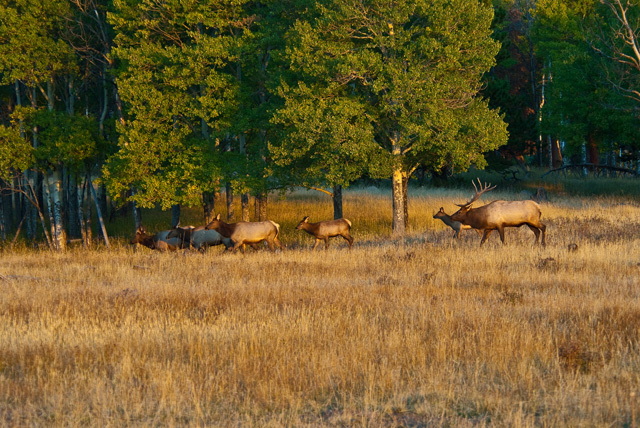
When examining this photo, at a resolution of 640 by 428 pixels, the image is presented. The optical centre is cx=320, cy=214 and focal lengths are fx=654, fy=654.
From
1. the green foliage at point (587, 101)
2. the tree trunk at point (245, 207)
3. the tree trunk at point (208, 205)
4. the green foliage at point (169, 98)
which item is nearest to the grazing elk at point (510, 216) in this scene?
the green foliage at point (169, 98)

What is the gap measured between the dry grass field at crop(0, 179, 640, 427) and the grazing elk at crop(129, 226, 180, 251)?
7.94 metres

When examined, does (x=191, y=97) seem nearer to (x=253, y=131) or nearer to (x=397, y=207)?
(x=253, y=131)

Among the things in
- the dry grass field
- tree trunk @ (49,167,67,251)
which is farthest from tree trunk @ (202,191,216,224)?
the dry grass field

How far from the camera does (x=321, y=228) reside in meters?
22.3

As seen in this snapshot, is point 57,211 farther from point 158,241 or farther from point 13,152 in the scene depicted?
point 158,241

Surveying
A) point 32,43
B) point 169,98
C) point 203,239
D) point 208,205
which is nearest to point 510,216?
point 203,239

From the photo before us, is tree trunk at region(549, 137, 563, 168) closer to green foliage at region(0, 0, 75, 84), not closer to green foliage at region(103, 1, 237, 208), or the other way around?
green foliage at region(103, 1, 237, 208)

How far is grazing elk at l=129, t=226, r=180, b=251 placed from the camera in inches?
986

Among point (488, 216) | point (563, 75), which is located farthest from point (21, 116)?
point (563, 75)

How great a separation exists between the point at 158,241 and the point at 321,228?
276 inches

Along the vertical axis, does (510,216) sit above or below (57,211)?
below

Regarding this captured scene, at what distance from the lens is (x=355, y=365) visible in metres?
7.91

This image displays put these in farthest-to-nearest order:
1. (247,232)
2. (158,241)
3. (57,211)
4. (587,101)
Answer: (587,101)
(57,211)
(158,241)
(247,232)

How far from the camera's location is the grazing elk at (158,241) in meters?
25.0
